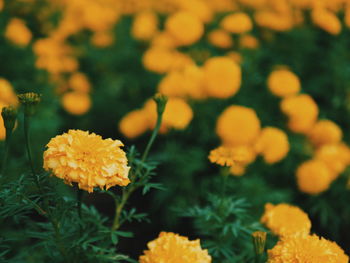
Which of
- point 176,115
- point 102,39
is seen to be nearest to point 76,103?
point 102,39

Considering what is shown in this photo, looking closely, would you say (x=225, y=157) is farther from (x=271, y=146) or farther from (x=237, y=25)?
(x=237, y=25)

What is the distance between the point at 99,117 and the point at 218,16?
4.69 feet

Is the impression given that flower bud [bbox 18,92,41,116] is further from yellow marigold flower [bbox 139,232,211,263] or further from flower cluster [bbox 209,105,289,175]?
flower cluster [bbox 209,105,289,175]

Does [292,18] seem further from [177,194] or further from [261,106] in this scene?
[177,194]

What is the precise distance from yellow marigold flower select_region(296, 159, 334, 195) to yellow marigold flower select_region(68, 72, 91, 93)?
5.97 feet

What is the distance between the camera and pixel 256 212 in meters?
2.38

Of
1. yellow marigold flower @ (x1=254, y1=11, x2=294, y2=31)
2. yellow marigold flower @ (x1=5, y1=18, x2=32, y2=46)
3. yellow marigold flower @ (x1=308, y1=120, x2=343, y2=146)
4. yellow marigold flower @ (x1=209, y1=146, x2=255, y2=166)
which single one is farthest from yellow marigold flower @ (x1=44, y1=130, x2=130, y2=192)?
yellow marigold flower @ (x1=254, y1=11, x2=294, y2=31)

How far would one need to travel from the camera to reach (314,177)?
2.49 metres

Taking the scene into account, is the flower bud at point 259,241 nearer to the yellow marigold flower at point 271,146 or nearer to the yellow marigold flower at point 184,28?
the yellow marigold flower at point 271,146

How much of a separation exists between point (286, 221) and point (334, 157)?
120 centimetres

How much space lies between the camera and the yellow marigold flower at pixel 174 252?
1.22 meters

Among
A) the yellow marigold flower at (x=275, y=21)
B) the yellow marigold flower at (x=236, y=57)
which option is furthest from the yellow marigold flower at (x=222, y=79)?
the yellow marigold flower at (x=275, y=21)

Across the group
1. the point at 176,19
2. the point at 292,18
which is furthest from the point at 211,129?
the point at 292,18

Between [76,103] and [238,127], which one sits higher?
[238,127]
